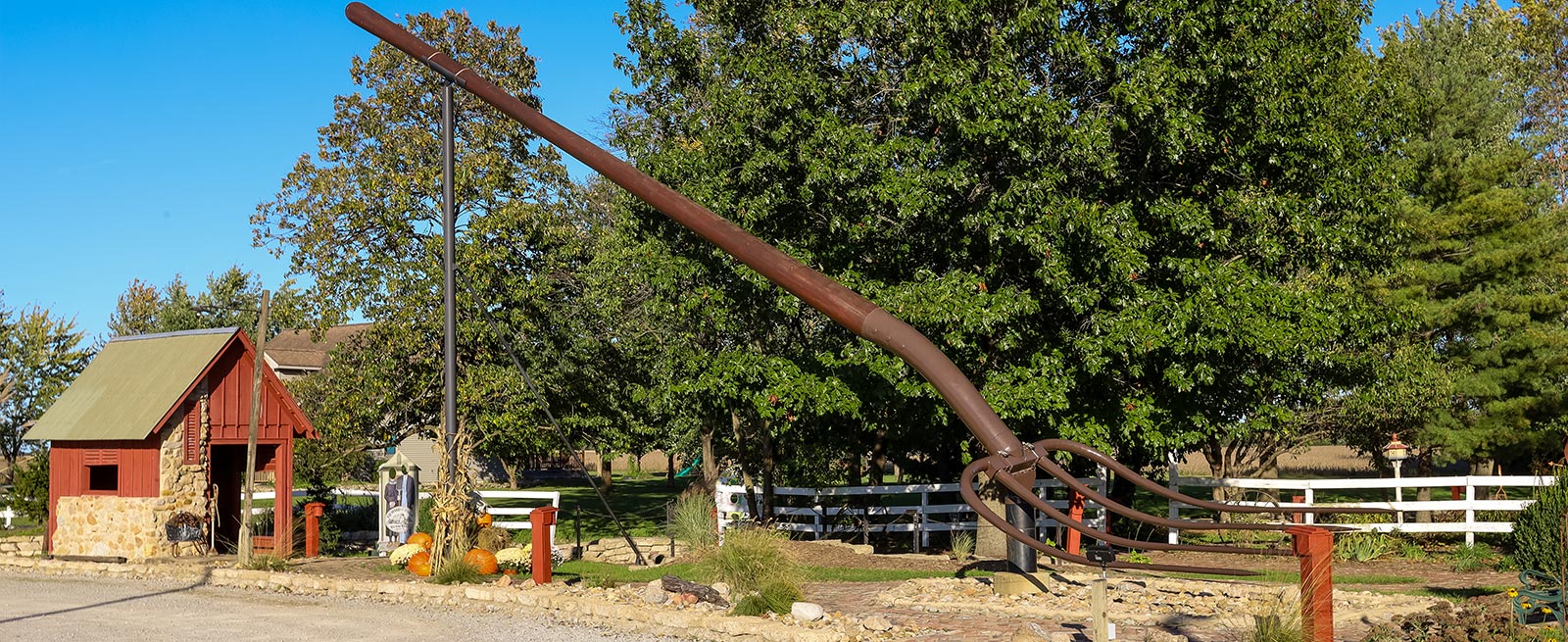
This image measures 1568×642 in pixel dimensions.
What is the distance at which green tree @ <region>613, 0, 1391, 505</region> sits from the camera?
14.7 m

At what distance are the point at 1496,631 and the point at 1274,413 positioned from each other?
22.3 feet

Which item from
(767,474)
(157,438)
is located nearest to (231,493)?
(157,438)

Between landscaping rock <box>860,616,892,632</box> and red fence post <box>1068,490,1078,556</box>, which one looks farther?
red fence post <box>1068,490,1078,556</box>

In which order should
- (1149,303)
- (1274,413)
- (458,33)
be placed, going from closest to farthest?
(1149,303), (1274,413), (458,33)

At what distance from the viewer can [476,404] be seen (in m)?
23.5

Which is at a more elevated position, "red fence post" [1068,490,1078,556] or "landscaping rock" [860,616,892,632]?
"red fence post" [1068,490,1078,556]

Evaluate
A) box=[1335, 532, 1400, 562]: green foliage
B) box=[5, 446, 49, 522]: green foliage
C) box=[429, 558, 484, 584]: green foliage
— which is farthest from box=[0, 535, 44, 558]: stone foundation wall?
box=[1335, 532, 1400, 562]: green foliage

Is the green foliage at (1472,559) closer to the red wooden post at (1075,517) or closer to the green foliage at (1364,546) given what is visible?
the green foliage at (1364,546)

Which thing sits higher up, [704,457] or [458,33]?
[458,33]

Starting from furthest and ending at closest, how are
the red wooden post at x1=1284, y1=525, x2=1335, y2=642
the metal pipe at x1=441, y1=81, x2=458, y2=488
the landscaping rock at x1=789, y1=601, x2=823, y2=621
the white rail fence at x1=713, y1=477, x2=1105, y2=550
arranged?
the white rail fence at x1=713, y1=477, x2=1105, y2=550 → the metal pipe at x1=441, y1=81, x2=458, y2=488 → the landscaping rock at x1=789, y1=601, x2=823, y2=621 → the red wooden post at x1=1284, y1=525, x2=1335, y2=642

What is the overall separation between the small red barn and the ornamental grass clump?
8.90m

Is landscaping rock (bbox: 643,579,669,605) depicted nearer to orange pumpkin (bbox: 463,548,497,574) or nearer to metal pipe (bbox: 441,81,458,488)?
orange pumpkin (bbox: 463,548,497,574)

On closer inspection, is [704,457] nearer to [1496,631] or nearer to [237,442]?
[237,442]

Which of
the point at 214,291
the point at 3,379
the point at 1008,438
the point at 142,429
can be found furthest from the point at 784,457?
the point at 214,291
